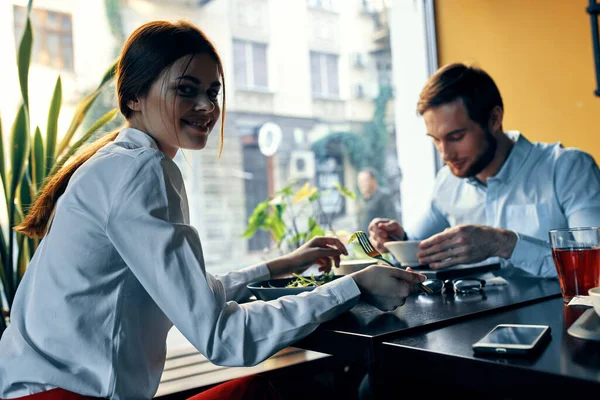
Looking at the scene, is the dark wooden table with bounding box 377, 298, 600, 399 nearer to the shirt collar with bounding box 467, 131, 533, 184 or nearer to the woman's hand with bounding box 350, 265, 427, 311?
the woman's hand with bounding box 350, 265, 427, 311

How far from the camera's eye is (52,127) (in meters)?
2.05

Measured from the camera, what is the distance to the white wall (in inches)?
141

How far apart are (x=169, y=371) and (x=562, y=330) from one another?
176 centimetres

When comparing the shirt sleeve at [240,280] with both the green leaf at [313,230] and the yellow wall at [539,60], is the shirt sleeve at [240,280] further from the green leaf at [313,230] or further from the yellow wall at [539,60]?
the yellow wall at [539,60]

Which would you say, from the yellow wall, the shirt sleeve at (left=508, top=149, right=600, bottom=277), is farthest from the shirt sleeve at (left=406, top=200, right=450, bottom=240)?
the yellow wall

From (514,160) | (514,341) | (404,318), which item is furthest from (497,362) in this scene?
(514,160)

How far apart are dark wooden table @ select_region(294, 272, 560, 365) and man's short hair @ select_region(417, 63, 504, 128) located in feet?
2.96

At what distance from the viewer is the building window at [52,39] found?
8.45 ft

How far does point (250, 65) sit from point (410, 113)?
44.0 inches

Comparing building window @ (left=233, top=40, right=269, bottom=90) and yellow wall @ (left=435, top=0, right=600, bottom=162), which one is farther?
building window @ (left=233, top=40, right=269, bottom=90)

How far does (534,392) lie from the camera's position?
678 millimetres

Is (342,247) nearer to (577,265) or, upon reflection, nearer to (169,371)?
(577,265)

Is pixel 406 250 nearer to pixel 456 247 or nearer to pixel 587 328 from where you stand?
pixel 456 247

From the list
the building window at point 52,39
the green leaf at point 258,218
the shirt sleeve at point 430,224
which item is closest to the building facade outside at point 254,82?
the building window at point 52,39
